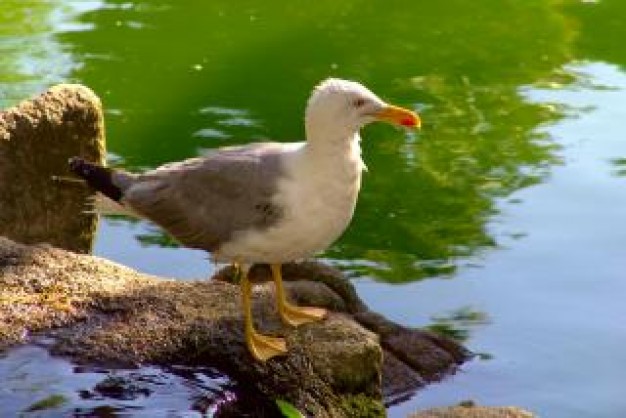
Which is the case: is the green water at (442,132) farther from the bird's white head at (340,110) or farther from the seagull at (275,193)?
the bird's white head at (340,110)

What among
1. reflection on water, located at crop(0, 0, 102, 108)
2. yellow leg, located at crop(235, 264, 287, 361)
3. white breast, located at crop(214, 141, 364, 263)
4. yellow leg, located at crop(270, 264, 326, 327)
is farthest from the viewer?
reflection on water, located at crop(0, 0, 102, 108)

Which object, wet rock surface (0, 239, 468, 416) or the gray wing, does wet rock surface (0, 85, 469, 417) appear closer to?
wet rock surface (0, 239, 468, 416)

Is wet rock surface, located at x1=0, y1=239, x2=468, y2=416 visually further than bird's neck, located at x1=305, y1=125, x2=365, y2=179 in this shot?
Yes

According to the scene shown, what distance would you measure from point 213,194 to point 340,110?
378 millimetres

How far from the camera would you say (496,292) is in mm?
4203

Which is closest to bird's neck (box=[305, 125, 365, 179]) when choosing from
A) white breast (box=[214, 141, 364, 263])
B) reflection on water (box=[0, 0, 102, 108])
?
white breast (box=[214, 141, 364, 263])

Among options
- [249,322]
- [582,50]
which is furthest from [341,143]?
[582,50]

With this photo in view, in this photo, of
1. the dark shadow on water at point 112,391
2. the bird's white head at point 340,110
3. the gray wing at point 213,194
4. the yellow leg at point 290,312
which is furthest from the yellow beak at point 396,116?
the dark shadow on water at point 112,391

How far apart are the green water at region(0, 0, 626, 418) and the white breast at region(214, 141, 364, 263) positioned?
0.77 metres

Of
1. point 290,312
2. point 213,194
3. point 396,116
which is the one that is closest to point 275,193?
point 213,194

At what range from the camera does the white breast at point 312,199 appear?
2885mm

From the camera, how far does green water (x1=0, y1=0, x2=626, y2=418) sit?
13.1 feet

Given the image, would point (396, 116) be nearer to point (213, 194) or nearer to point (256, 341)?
point (213, 194)

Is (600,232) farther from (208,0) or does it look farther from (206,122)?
(208,0)
